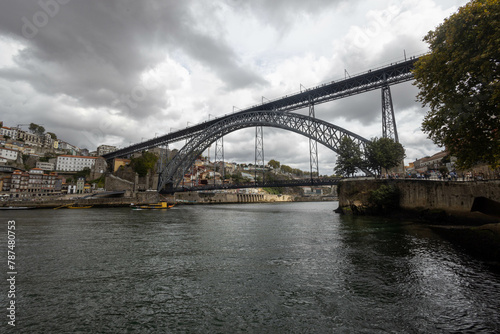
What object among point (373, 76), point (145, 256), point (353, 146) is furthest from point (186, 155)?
point (145, 256)

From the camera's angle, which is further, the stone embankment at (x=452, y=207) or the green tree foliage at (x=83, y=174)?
the green tree foliage at (x=83, y=174)

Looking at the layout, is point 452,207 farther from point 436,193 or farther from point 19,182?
→ point 19,182

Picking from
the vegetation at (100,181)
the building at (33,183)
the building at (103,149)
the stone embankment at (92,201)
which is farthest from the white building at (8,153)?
the building at (103,149)

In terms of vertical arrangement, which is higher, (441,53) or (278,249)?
(441,53)

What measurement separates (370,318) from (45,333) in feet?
17.0

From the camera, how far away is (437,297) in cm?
492

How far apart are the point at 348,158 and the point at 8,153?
274 feet

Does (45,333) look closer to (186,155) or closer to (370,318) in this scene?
(370,318)

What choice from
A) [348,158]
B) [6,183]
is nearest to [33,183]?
[6,183]

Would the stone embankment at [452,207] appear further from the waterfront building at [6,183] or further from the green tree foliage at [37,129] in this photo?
the green tree foliage at [37,129]

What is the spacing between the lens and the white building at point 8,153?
6236 cm

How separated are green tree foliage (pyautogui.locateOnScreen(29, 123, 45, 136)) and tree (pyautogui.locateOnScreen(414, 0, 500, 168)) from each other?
4567 inches

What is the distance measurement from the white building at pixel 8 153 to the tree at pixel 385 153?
84.2 meters

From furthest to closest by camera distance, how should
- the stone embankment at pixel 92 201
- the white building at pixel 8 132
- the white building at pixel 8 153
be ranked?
the white building at pixel 8 132, the white building at pixel 8 153, the stone embankment at pixel 92 201
